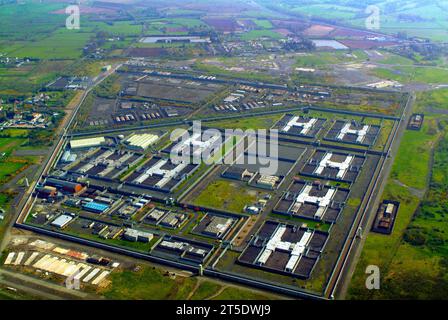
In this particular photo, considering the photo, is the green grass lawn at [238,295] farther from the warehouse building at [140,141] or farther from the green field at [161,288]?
the warehouse building at [140,141]

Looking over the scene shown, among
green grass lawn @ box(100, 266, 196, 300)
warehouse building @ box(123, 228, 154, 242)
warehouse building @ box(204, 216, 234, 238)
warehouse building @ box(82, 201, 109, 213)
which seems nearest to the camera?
green grass lawn @ box(100, 266, 196, 300)

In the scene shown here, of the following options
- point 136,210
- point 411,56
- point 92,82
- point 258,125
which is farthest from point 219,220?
point 411,56

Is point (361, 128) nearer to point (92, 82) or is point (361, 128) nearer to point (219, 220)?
point (219, 220)

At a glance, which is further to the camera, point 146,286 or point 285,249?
point 285,249

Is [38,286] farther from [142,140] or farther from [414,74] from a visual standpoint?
[414,74]

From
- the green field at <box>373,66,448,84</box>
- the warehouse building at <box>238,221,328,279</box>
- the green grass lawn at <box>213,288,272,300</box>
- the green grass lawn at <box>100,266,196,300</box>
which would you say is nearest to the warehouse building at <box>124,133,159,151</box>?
the warehouse building at <box>238,221,328,279</box>

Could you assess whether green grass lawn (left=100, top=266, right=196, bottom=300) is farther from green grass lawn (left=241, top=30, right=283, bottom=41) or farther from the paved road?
green grass lawn (left=241, top=30, right=283, bottom=41)

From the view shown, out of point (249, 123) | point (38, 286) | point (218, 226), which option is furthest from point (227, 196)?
point (249, 123)

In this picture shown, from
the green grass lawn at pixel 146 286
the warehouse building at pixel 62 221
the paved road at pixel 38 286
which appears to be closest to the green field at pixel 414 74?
the warehouse building at pixel 62 221
